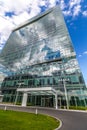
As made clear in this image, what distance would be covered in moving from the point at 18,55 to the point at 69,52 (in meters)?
24.9

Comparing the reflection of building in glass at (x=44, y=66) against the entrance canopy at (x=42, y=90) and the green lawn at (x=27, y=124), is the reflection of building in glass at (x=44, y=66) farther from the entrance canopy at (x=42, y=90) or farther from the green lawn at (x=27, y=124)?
the green lawn at (x=27, y=124)

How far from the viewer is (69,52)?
37812 millimetres

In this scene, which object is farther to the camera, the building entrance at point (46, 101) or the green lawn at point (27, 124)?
the building entrance at point (46, 101)

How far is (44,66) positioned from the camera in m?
41.2

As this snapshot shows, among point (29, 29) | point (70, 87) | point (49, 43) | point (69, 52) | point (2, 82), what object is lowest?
point (70, 87)

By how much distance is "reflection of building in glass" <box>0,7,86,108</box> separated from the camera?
106 ft

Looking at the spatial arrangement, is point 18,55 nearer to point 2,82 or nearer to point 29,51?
point 29,51

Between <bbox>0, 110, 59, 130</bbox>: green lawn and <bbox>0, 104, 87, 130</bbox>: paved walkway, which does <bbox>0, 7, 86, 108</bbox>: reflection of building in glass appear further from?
<bbox>0, 110, 59, 130</bbox>: green lawn

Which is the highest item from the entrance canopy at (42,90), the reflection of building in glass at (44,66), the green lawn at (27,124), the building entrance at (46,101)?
the reflection of building in glass at (44,66)

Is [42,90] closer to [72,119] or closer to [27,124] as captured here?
[72,119]

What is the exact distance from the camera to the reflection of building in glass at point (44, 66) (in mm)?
32312

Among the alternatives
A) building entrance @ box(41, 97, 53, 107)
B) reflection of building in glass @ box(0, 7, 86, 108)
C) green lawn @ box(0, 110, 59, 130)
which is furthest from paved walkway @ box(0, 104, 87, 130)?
building entrance @ box(41, 97, 53, 107)

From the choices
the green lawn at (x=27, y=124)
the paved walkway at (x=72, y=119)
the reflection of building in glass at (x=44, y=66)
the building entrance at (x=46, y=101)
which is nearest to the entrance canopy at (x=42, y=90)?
the reflection of building in glass at (x=44, y=66)

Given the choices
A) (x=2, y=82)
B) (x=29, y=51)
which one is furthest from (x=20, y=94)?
(x=29, y=51)
